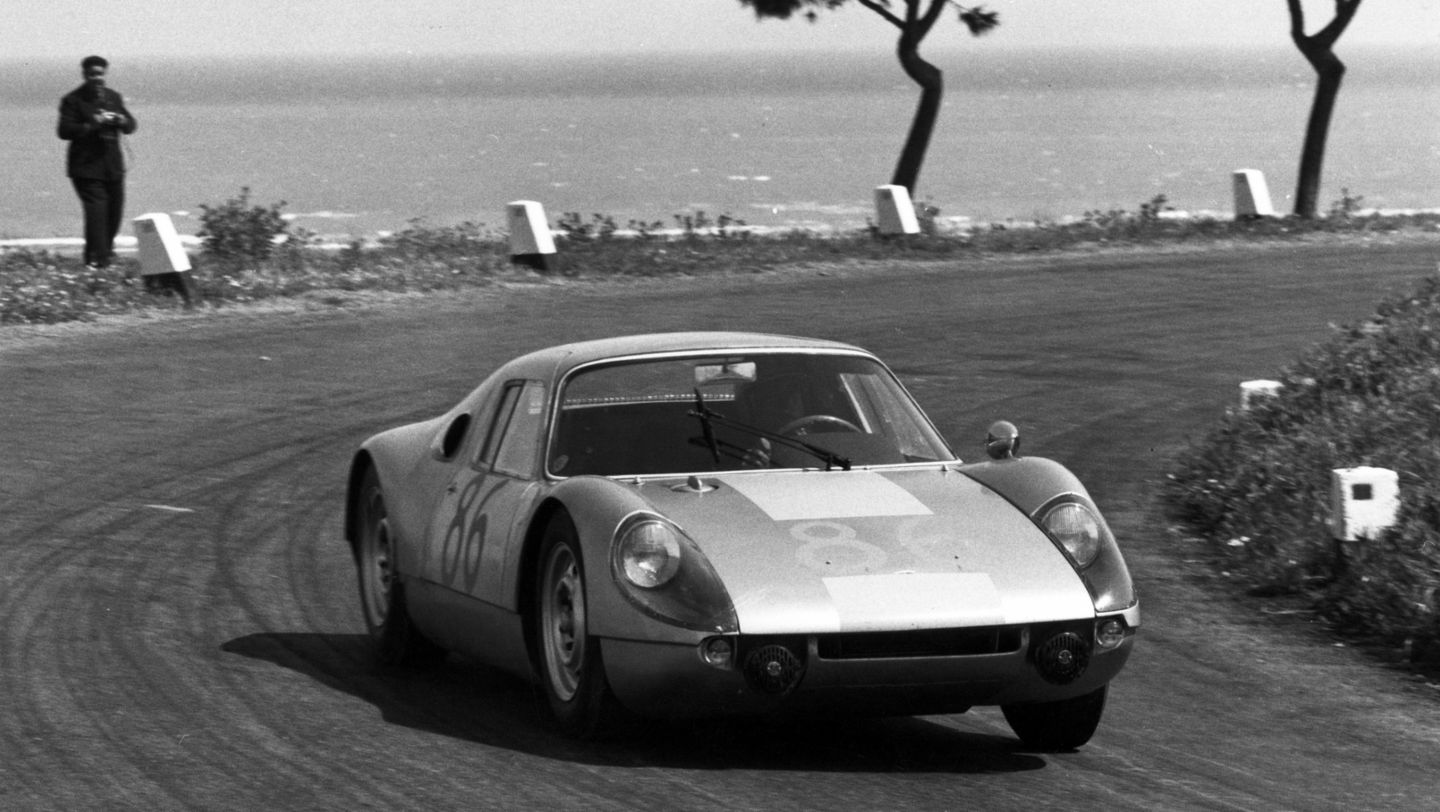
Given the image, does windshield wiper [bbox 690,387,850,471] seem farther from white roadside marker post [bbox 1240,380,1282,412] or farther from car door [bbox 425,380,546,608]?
white roadside marker post [bbox 1240,380,1282,412]

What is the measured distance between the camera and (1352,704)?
7.70m

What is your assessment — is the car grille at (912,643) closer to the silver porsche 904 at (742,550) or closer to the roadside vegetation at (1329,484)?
the silver porsche 904 at (742,550)

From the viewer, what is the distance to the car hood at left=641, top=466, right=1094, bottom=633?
6.19m

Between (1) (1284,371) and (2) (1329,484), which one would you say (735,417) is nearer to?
(2) (1329,484)

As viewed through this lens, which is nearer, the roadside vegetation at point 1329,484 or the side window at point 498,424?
the side window at point 498,424

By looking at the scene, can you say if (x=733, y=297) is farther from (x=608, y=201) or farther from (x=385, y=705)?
(x=608, y=201)

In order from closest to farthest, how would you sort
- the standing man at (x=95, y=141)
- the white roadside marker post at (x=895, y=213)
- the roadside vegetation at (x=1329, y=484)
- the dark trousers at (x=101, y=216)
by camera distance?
the roadside vegetation at (x=1329, y=484) < the standing man at (x=95, y=141) < the dark trousers at (x=101, y=216) < the white roadside marker post at (x=895, y=213)

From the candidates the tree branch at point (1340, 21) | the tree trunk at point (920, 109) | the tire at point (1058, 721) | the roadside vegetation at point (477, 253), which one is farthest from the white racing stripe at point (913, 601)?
the tree branch at point (1340, 21)

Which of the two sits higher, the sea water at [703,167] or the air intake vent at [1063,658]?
the air intake vent at [1063,658]

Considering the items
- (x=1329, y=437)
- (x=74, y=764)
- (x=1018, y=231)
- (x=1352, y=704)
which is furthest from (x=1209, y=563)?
(x=1018, y=231)

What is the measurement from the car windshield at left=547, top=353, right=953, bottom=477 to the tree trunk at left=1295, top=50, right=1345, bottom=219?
25.1 m

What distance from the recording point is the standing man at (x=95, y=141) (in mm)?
21547

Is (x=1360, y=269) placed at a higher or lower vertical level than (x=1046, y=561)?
lower

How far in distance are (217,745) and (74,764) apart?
0.43 meters
